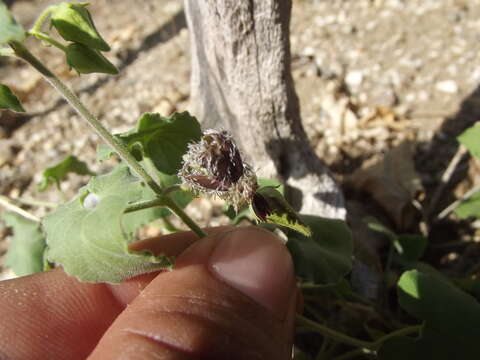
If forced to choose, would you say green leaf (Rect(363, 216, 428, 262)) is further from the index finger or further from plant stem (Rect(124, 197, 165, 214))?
plant stem (Rect(124, 197, 165, 214))

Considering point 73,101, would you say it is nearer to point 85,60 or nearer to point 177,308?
point 85,60

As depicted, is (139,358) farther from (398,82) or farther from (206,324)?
(398,82)

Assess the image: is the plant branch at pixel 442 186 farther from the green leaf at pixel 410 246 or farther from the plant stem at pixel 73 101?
the plant stem at pixel 73 101

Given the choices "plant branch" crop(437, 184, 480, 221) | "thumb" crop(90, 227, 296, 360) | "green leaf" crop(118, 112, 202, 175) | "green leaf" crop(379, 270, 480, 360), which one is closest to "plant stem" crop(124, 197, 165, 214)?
"thumb" crop(90, 227, 296, 360)

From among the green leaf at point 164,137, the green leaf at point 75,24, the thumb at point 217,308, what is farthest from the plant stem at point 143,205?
the green leaf at point 75,24

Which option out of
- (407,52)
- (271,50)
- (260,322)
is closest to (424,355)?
(260,322)

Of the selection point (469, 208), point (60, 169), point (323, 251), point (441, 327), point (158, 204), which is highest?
point (158, 204)

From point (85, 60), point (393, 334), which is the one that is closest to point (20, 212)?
point (85, 60)
